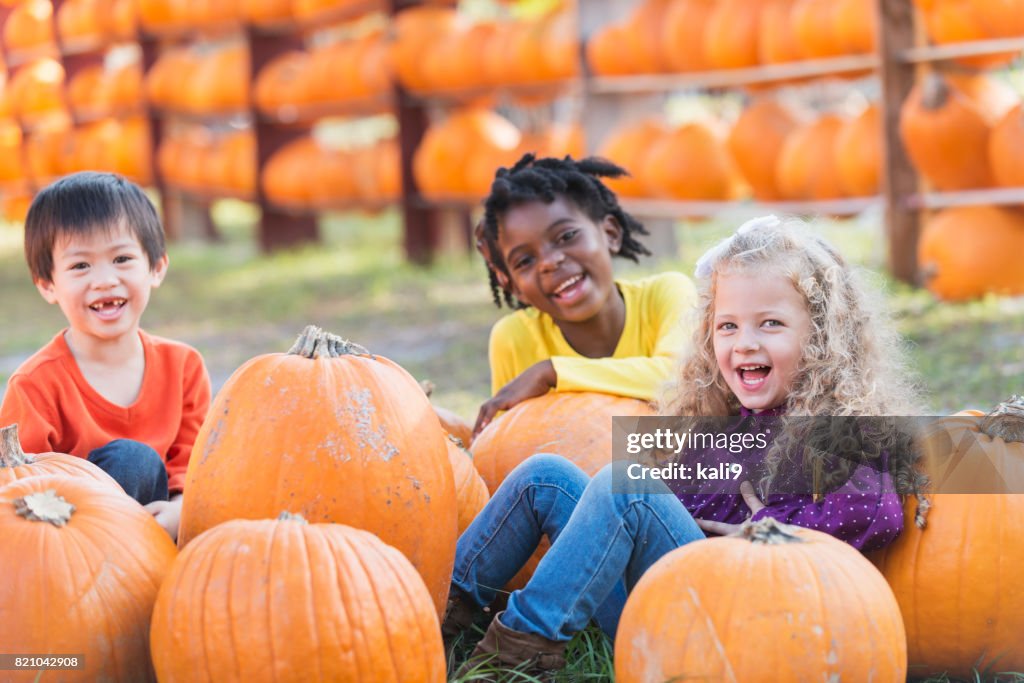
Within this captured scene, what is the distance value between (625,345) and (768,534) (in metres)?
1.47

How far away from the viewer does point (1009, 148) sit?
6477 mm

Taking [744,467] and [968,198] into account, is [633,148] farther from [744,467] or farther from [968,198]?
[744,467]

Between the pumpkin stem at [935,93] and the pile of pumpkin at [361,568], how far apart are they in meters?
4.50

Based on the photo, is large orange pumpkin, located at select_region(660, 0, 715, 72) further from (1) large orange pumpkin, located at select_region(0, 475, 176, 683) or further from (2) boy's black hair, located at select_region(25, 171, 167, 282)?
(1) large orange pumpkin, located at select_region(0, 475, 176, 683)

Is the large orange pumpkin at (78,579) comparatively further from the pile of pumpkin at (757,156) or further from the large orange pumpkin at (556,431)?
the pile of pumpkin at (757,156)

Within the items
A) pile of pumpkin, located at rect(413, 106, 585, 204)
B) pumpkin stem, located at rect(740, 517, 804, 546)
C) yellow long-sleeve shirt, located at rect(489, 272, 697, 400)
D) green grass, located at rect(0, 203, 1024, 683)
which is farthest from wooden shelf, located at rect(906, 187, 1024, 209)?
pumpkin stem, located at rect(740, 517, 804, 546)

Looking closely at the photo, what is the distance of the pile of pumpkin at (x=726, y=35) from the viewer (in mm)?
7301

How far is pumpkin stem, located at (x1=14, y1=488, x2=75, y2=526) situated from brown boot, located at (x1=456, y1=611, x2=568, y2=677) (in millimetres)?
855

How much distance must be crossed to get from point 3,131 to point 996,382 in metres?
16.6

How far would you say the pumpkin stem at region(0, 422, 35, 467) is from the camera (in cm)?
269

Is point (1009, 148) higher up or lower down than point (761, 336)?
higher up

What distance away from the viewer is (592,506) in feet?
8.47

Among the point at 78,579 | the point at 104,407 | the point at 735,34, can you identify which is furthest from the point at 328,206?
the point at 78,579

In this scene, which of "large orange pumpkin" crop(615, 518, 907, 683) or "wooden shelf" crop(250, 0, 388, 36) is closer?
"large orange pumpkin" crop(615, 518, 907, 683)
